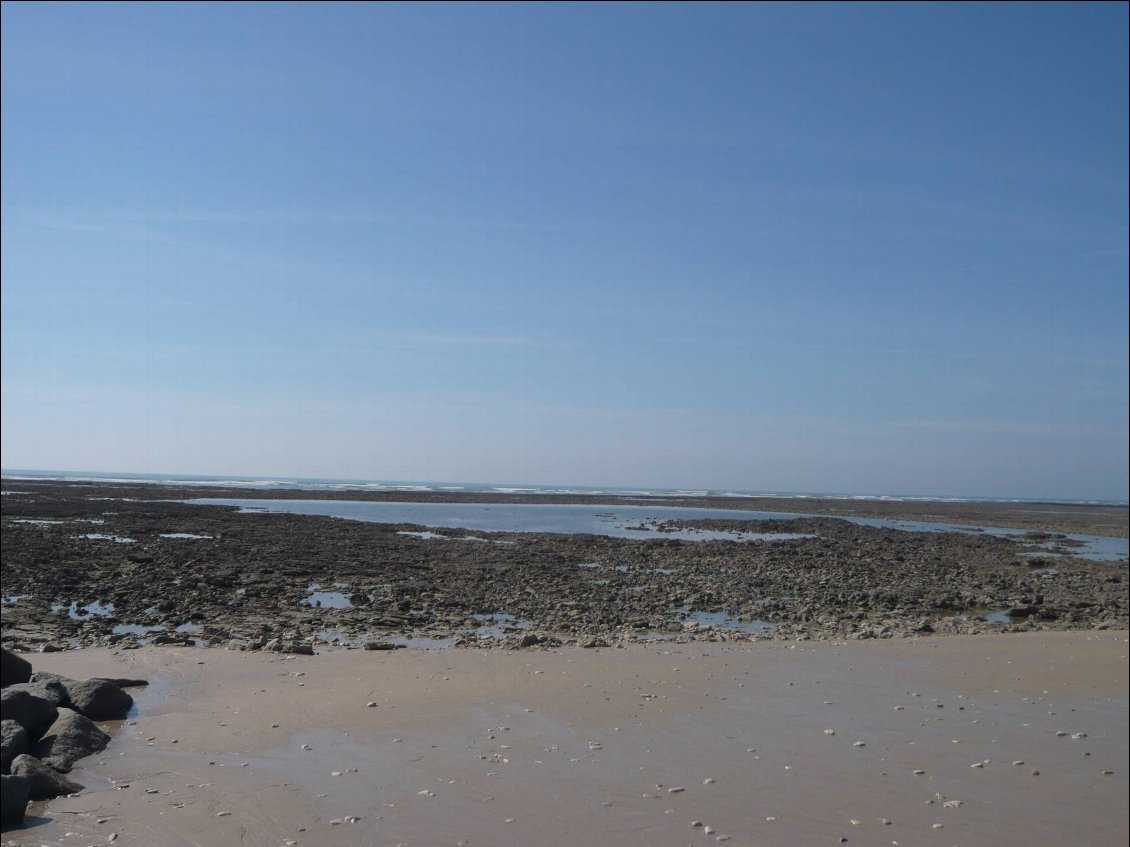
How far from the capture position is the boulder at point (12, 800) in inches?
263

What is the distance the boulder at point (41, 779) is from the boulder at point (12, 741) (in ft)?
0.95

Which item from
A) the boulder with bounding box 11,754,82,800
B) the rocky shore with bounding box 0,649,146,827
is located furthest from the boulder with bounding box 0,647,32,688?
the boulder with bounding box 11,754,82,800

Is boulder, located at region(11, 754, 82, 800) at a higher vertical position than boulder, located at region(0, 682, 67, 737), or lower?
lower

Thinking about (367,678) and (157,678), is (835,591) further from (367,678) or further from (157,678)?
(157,678)

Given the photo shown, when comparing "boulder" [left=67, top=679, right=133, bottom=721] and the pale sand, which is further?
"boulder" [left=67, top=679, right=133, bottom=721]

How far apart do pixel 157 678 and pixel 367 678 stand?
3.14 metres

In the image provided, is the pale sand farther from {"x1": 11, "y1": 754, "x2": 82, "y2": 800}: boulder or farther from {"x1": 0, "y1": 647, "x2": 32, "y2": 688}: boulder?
{"x1": 0, "y1": 647, "x2": 32, "y2": 688}: boulder

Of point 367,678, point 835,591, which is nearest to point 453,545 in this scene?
point 835,591

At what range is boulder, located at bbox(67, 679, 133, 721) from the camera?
9578 mm

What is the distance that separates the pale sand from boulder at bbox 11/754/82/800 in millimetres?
156

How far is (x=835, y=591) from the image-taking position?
863 inches

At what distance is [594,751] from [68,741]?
573cm

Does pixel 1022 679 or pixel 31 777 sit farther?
pixel 1022 679

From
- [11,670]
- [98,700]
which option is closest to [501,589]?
[98,700]
